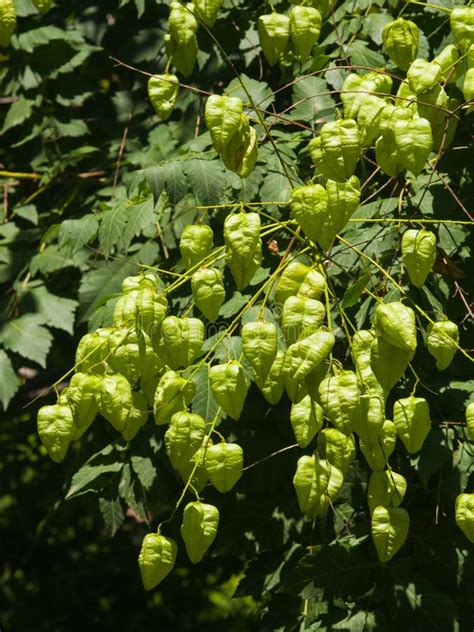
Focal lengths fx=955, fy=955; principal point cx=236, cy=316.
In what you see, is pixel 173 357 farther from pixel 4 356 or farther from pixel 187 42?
pixel 4 356

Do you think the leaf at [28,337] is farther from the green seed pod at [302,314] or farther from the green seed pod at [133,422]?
the green seed pod at [302,314]

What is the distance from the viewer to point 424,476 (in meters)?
2.11

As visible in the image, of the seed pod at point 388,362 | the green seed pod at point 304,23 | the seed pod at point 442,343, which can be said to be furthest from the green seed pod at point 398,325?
the green seed pod at point 304,23

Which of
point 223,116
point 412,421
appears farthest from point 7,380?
point 412,421

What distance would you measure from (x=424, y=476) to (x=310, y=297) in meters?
0.65

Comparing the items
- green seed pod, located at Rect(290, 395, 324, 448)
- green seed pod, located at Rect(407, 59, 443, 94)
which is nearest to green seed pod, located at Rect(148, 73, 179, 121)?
green seed pod, located at Rect(407, 59, 443, 94)

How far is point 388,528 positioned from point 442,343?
0.37 m

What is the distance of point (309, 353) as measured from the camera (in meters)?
1.56

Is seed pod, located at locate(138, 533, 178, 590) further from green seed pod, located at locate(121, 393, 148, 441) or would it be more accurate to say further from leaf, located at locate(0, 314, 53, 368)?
leaf, located at locate(0, 314, 53, 368)

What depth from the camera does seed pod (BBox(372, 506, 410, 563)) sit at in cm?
183

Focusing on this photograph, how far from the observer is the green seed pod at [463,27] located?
2.00 meters

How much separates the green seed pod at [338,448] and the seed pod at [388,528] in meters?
0.16

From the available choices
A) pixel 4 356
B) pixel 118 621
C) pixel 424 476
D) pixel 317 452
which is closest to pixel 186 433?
pixel 317 452

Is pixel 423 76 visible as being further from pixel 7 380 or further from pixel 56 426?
pixel 7 380
